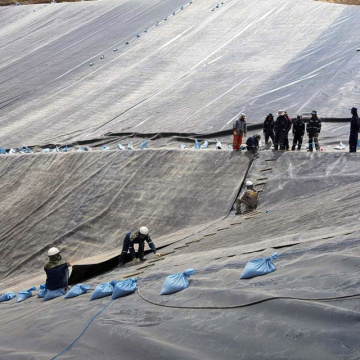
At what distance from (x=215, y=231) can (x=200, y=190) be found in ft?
6.33

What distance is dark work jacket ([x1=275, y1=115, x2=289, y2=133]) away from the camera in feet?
38.3

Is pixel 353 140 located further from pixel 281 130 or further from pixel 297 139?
pixel 281 130

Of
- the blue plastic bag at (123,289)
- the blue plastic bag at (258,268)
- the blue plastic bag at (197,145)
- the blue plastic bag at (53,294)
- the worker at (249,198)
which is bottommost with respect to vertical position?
the worker at (249,198)

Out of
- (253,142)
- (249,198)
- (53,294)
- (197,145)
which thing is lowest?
(249,198)

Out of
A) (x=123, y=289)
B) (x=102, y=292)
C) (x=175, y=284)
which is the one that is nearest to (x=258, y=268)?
(x=175, y=284)

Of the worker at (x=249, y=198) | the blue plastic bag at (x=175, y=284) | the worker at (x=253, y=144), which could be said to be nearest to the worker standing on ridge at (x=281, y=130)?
the worker at (x=253, y=144)

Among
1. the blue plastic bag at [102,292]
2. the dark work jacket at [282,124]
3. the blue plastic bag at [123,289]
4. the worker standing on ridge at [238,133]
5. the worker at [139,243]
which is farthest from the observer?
the worker standing on ridge at [238,133]

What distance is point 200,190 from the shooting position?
1150 centimetres

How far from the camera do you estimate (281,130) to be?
11781mm

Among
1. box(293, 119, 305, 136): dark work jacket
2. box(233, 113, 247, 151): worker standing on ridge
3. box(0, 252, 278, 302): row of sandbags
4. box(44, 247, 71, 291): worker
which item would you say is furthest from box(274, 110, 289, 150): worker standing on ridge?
box(0, 252, 278, 302): row of sandbags

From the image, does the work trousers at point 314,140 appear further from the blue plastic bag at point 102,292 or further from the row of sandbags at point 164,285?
the blue plastic bag at point 102,292

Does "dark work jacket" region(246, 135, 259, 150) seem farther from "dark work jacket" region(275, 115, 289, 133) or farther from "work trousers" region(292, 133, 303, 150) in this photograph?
"work trousers" region(292, 133, 303, 150)

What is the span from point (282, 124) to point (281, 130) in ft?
0.54

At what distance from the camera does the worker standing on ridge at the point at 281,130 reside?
38.4 ft
